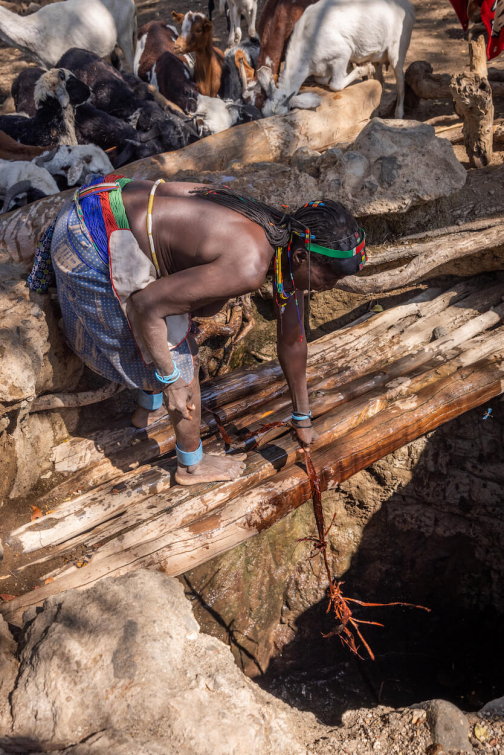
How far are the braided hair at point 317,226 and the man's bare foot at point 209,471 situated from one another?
105cm

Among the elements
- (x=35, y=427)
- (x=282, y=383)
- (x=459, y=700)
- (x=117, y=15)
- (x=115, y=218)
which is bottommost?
(x=459, y=700)

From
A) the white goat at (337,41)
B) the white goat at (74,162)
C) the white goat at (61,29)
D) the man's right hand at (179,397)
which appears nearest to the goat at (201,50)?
the white goat at (337,41)

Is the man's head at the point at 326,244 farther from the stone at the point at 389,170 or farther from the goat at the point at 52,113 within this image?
the goat at the point at 52,113

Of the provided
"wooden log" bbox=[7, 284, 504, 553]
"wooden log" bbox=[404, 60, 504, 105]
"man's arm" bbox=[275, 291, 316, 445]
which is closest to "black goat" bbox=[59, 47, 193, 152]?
"wooden log" bbox=[404, 60, 504, 105]

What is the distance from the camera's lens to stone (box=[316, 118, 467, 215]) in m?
3.59

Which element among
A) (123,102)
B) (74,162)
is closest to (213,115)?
(123,102)

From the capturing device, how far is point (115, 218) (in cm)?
202

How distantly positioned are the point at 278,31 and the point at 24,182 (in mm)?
4436

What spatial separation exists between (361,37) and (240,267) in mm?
5778

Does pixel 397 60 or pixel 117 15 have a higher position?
pixel 117 15

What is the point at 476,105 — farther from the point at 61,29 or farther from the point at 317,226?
the point at 61,29

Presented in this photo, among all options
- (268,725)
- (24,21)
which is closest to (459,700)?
(268,725)

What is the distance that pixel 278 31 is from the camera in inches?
257

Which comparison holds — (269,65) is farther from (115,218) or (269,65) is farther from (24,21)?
(115,218)
